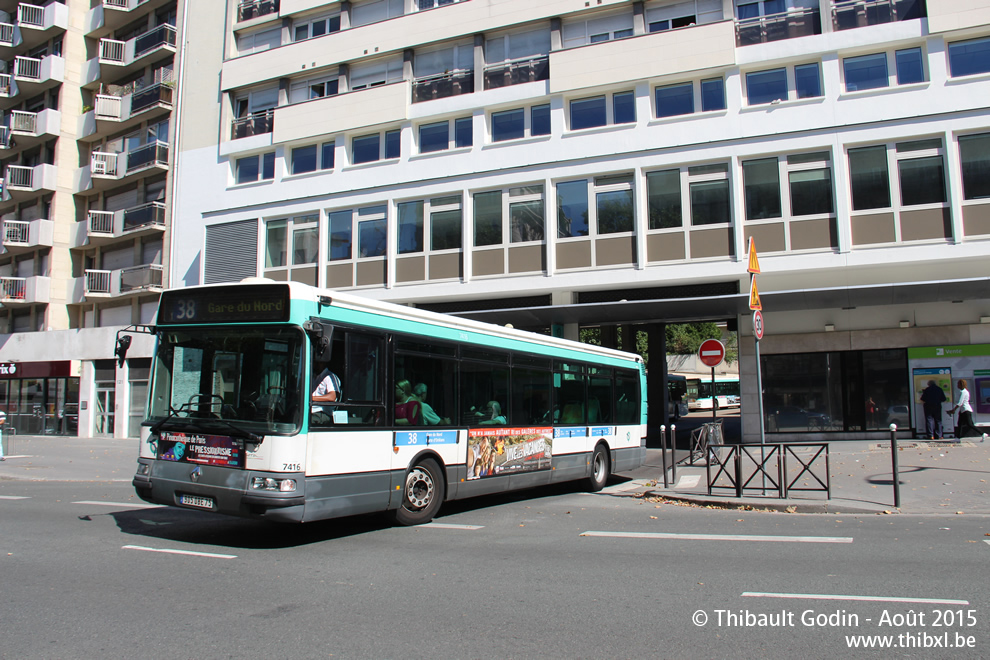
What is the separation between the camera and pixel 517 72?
2292 cm

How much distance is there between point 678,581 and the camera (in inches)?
239

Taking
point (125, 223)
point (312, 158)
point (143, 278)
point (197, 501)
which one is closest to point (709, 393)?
point (312, 158)

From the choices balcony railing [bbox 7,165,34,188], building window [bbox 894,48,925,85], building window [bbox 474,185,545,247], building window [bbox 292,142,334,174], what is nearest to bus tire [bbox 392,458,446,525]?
building window [bbox 474,185,545,247]

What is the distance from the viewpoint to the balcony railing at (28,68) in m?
34.6

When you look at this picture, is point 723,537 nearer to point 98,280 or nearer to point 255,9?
point 255,9

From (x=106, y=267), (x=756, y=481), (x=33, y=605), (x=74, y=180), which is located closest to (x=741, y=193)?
(x=756, y=481)

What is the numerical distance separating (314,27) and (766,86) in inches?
644

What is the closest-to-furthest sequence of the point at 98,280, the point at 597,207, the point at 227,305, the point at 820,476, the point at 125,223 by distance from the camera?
the point at 227,305 < the point at 820,476 < the point at 597,207 < the point at 125,223 < the point at 98,280

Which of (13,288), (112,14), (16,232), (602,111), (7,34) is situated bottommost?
(13,288)

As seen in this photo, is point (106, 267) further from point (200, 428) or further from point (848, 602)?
point (848, 602)

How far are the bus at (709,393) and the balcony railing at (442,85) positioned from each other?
129 feet

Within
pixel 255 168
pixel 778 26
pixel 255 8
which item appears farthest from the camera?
pixel 255 8

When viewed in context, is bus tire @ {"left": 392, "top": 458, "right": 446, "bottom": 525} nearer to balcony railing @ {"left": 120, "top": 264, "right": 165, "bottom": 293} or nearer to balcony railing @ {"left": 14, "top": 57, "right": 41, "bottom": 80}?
balcony railing @ {"left": 120, "top": 264, "right": 165, "bottom": 293}

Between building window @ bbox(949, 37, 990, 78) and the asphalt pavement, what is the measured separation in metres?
9.30
